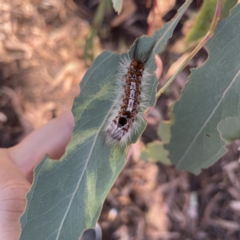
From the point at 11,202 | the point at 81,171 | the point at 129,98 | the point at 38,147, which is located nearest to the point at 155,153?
the point at 129,98

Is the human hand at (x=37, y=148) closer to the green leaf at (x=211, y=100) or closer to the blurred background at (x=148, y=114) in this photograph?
the blurred background at (x=148, y=114)

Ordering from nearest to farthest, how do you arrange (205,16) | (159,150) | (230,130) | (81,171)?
(81,171), (230,130), (205,16), (159,150)

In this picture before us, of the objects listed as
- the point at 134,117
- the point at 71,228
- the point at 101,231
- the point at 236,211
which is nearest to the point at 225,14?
the point at 134,117

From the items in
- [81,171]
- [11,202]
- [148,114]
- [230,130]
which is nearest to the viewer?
[81,171]

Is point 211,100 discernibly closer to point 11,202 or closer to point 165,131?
point 165,131

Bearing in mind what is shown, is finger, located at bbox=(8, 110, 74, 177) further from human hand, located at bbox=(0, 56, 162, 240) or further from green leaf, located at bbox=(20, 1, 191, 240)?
green leaf, located at bbox=(20, 1, 191, 240)

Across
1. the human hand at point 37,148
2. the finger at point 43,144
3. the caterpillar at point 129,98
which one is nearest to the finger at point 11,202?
the human hand at point 37,148
